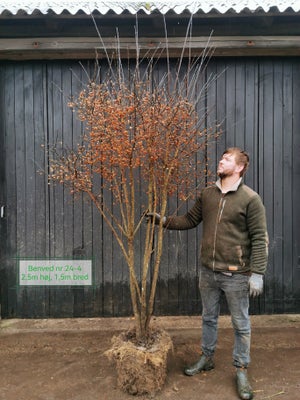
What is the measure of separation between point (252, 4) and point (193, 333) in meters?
3.59

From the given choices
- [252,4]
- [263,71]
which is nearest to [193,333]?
[263,71]

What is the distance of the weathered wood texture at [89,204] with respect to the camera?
14.5 feet

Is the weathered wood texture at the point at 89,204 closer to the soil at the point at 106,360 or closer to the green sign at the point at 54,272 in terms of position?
the green sign at the point at 54,272

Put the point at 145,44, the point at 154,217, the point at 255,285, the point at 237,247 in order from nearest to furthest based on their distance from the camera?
the point at 255,285 < the point at 237,247 < the point at 154,217 < the point at 145,44

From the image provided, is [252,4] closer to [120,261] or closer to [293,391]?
[120,261]

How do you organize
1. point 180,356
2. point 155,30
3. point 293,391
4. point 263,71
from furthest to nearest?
1. point 263,71
2. point 155,30
3. point 180,356
4. point 293,391

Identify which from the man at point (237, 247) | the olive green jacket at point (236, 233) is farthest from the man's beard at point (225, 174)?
the olive green jacket at point (236, 233)

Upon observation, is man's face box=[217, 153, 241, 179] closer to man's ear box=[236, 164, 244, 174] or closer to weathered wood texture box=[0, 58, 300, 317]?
man's ear box=[236, 164, 244, 174]

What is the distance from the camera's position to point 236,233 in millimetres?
2936

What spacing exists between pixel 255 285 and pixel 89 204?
7.83 feet

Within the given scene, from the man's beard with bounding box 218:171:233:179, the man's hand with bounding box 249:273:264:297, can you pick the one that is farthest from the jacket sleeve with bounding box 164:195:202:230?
the man's hand with bounding box 249:273:264:297

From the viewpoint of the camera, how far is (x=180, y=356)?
11.7 feet

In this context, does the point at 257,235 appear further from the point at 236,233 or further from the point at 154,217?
the point at 154,217

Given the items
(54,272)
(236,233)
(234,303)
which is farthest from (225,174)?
(54,272)
